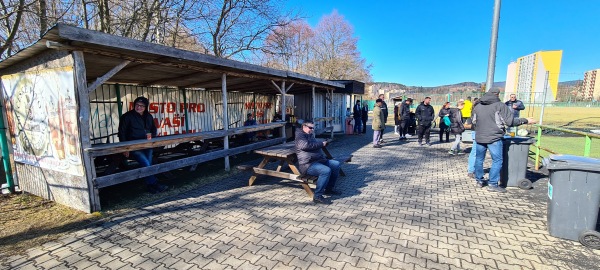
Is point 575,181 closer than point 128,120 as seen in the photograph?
Yes

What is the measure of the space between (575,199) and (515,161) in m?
2.14

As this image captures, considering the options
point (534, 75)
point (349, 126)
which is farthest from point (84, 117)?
point (534, 75)

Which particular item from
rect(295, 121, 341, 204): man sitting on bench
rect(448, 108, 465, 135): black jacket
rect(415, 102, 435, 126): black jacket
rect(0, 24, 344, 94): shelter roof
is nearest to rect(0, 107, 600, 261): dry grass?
rect(0, 24, 344, 94): shelter roof

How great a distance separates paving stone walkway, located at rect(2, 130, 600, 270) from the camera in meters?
2.75

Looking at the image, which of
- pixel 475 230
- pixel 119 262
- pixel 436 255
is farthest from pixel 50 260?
pixel 475 230

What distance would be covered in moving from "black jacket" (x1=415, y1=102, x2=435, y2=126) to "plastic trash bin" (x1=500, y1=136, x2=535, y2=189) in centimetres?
456

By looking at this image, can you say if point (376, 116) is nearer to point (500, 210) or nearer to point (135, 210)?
point (500, 210)

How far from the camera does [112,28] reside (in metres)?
10.6

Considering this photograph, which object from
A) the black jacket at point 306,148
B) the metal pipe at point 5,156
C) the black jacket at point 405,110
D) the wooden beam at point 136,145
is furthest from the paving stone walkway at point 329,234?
the black jacket at point 405,110

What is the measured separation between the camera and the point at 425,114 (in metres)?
9.60

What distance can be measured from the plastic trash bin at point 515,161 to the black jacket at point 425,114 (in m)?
4.56

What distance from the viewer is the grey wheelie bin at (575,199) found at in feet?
9.87

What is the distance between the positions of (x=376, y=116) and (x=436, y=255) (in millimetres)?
6890

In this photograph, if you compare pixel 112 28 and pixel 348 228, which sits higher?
pixel 112 28
